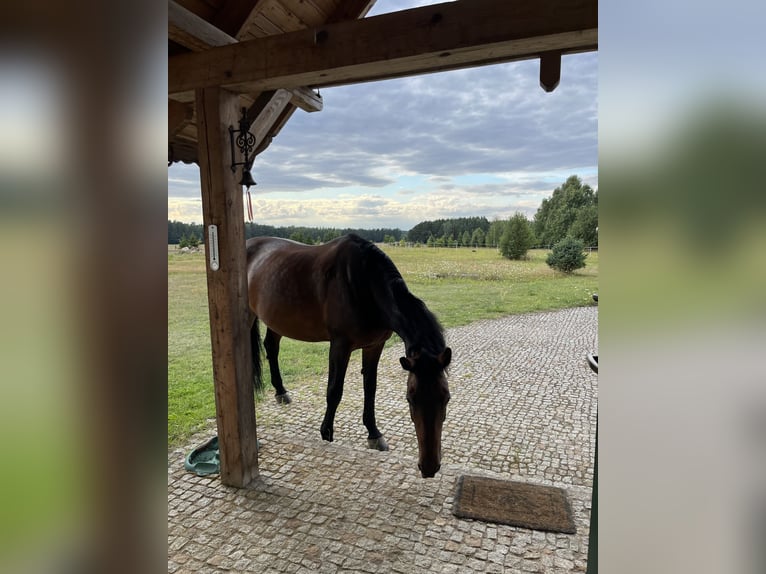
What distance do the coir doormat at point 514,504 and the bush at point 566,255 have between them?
308 inches

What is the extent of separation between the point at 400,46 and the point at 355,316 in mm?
1587

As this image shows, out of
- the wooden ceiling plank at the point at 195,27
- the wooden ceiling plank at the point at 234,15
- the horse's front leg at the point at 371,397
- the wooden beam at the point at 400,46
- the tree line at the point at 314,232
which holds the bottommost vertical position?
the horse's front leg at the point at 371,397

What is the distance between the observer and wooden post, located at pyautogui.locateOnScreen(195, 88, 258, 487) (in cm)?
237

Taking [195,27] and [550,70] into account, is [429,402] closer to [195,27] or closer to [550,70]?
[550,70]

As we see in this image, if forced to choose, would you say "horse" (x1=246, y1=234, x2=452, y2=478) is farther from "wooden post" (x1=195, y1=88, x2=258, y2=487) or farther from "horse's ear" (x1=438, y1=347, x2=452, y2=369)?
"wooden post" (x1=195, y1=88, x2=258, y2=487)

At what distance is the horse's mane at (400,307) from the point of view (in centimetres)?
237

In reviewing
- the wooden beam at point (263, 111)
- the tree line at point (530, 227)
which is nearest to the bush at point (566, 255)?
the tree line at point (530, 227)

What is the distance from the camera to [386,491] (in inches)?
98.9

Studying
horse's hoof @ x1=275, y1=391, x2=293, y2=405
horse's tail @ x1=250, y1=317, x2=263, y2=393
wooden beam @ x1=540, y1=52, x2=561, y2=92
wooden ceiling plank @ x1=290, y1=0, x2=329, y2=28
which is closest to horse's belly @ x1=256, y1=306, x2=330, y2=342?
horse's tail @ x1=250, y1=317, x2=263, y2=393

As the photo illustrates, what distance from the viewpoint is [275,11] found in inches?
99.7

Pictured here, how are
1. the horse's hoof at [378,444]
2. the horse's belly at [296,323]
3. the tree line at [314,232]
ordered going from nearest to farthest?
the horse's hoof at [378,444] → the horse's belly at [296,323] → the tree line at [314,232]

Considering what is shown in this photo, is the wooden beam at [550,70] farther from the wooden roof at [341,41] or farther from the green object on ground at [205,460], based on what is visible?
the green object on ground at [205,460]

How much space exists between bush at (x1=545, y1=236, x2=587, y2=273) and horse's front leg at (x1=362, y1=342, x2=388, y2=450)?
7.64 meters
